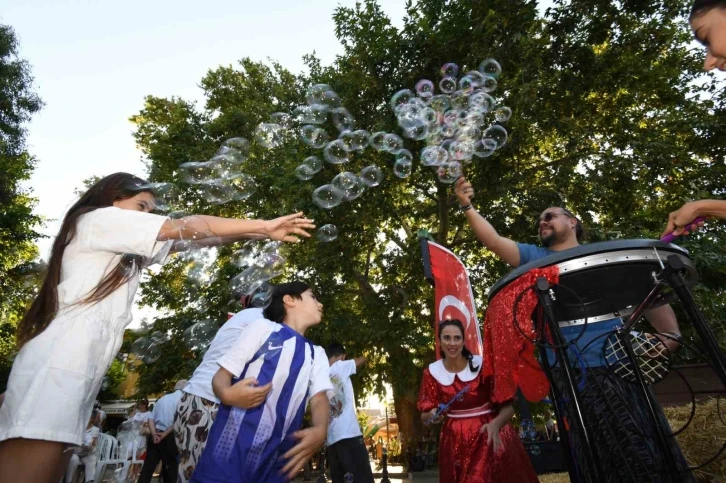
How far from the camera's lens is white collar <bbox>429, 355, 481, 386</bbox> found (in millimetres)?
3932

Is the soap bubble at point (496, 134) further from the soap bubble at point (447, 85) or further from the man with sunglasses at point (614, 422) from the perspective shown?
the man with sunglasses at point (614, 422)

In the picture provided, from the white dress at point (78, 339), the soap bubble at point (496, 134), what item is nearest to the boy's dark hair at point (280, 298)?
the white dress at point (78, 339)

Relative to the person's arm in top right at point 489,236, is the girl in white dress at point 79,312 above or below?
below

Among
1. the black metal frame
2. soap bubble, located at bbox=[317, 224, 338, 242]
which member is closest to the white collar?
soap bubble, located at bbox=[317, 224, 338, 242]

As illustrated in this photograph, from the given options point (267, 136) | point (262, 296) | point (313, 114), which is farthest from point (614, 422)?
point (313, 114)

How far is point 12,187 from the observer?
19.0 m

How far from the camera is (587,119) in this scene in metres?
10.9

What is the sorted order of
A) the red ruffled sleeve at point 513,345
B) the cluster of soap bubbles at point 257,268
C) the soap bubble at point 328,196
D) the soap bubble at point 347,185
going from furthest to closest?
1. the soap bubble at point 347,185
2. the soap bubble at point 328,196
3. the cluster of soap bubbles at point 257,268
4. the red ruffled sleeve at point 513,345

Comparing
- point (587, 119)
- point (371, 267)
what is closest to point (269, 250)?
point (587, 119)

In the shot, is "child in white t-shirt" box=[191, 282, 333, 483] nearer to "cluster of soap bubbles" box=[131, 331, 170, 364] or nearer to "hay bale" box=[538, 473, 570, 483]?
"cluster of soap bubbles" box=[131, 331, 170, 364]

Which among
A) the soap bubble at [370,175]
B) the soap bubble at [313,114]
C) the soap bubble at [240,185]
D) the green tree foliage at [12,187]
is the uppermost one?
the green tree foliage at [12,187]

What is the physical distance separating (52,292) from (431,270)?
17.3 ft

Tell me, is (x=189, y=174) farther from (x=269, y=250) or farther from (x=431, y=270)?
(x=431, y=270)

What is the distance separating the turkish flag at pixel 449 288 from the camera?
626 centimetres
